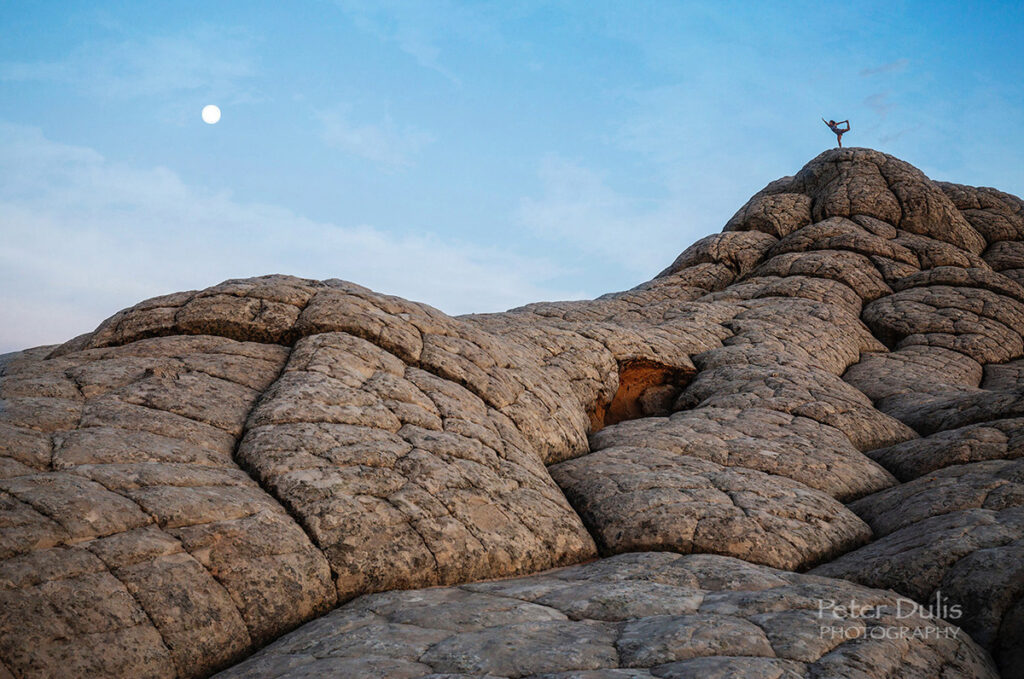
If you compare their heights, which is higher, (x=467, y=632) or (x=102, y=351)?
(x=102, y=351)

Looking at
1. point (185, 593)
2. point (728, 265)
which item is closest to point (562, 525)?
point (185, 593)

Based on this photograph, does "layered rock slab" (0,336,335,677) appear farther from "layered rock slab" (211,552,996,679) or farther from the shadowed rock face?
"layered rock slab" (211,552,996,679)

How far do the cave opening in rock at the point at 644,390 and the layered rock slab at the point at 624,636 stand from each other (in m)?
7.63

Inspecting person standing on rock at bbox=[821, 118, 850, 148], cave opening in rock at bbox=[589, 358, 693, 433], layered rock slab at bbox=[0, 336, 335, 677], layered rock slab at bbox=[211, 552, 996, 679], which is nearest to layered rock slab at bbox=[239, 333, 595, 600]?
layered rock slab at bbox=[0, 336, 335, 677]

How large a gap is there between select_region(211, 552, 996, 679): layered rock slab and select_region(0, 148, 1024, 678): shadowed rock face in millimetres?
25

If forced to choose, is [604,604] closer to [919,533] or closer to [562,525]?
[562,525]

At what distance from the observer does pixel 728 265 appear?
2272 cm

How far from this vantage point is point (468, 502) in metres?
6.68

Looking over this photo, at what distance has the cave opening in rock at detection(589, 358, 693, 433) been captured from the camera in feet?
43.5

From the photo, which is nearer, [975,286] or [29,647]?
[29,647]

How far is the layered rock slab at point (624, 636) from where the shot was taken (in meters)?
3.90

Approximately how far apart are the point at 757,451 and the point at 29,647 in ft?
28.4

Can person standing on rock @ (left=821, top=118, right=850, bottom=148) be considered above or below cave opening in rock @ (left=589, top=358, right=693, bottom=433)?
above

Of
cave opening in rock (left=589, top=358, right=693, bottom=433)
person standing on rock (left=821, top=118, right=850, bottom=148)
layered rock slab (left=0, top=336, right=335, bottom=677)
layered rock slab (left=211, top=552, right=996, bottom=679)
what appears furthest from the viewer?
person standing on rock (left=821, top=118, right=850, bottom=148)
